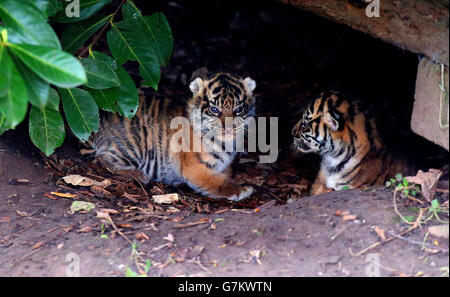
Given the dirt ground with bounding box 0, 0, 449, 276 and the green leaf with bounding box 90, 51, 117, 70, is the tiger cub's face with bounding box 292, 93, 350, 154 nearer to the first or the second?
the dirt ground with bounding box 0, 0, 449, 276

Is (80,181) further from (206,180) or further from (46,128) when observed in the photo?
(206,180)

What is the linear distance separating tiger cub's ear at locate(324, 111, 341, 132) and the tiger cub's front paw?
53.0 inches

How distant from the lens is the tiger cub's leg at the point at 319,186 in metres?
5.89

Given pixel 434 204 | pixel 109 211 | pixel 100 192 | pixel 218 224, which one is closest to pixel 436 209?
pixel 434 204

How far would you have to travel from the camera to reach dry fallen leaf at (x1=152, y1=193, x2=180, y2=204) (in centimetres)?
555

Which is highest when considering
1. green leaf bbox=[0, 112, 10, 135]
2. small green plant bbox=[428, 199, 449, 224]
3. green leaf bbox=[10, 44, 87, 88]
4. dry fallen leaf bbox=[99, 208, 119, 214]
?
green leaf bbox=[10, 44, 87, 88]

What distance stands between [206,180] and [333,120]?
67.1 inches

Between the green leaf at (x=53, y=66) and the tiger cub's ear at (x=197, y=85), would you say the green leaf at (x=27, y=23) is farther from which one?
the tiger cub's ear at (x=197, y=85)

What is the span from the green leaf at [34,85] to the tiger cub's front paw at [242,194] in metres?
3.34

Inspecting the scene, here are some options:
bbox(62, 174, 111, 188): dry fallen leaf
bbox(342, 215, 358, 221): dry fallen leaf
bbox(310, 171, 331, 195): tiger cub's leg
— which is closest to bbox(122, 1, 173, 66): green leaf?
bbox(62, 174, 111, 188): dry fallen leaf

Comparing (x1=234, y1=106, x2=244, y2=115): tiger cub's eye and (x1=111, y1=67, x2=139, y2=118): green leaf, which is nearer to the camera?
(x1=111, y1=67, x2=139, y2=118): green leaf

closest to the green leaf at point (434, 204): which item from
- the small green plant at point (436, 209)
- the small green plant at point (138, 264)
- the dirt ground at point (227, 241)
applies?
the small green plant at point (436, 209)

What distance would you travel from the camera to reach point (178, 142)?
6340 millimetres

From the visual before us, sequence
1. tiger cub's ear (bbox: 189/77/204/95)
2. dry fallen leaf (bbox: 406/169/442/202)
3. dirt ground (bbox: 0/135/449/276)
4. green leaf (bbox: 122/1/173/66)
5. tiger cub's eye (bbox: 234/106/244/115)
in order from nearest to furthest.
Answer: dirt ground (bbox: 0/135/449/276)
dry fallen leaf (bbox: 406/169/442/202)
green leaf (bbox: 122/1/173/66)
tiger cub's eye (bbox: 234/106/244/115)
tiger cub's ear (bbox: 189/77/204/95)
